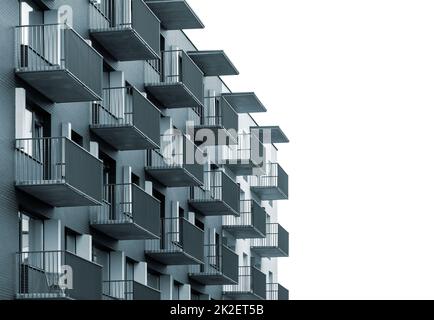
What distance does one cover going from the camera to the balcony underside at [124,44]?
133 feet

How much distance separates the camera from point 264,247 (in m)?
67.6

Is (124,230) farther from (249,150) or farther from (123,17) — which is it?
(249,150)

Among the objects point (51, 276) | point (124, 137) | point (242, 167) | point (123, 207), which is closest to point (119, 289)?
point (123, 207)

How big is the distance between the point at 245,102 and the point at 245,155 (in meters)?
3.30

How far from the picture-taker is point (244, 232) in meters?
61.2

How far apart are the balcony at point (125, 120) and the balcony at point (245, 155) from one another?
1841 centimetres

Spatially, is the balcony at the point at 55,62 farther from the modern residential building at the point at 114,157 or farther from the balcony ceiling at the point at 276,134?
the balcony ceiling at the point at 276,134

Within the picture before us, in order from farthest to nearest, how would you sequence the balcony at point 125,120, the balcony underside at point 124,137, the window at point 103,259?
1. the window at point 103,259
2. the balcony at point 125,120
3. the balcony underside at point 124,137

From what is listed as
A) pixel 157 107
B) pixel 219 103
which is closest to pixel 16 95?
pixel 157 107

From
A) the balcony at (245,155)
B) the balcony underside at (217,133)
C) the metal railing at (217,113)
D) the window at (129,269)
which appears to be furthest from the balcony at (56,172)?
the balcony at (245,155)

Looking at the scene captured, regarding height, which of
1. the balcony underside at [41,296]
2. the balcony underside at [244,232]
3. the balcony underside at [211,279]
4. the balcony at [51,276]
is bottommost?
the balcony underside at [41,296]
